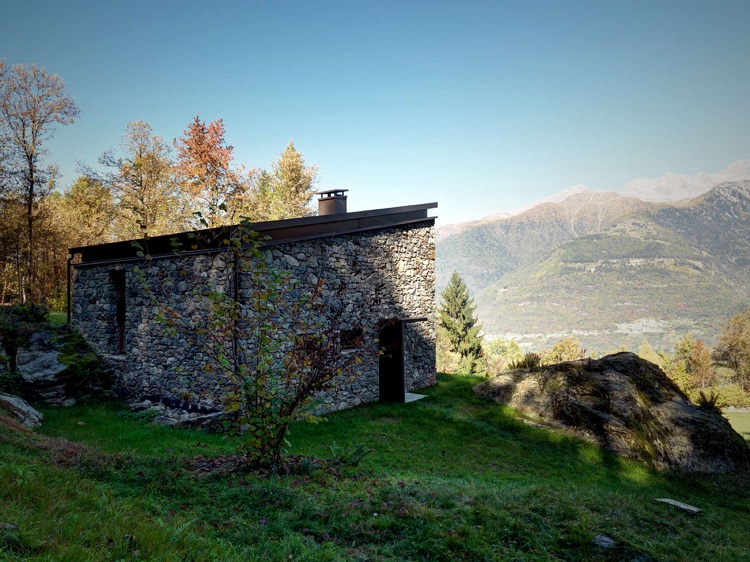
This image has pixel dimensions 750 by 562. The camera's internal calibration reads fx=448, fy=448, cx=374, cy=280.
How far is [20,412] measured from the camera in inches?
363

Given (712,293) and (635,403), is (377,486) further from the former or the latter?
(712,293)

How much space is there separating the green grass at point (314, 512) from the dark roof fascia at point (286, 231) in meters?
4.35

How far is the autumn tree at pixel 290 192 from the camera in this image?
3588 centimetres

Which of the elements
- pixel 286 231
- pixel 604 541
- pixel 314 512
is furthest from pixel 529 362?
pixel 314 512

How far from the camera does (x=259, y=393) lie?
5887 millimetres

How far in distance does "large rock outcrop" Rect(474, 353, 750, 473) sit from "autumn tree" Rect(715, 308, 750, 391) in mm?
56509

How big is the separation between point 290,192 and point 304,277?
89.5 ft

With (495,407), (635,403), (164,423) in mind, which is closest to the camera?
(164,423)

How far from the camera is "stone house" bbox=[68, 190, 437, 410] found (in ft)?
35.1

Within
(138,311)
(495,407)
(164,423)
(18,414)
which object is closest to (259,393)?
(164,423)

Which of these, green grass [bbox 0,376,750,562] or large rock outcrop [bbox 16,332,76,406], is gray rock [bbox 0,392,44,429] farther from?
large rock outcrop [bbox 16,332,76,406]

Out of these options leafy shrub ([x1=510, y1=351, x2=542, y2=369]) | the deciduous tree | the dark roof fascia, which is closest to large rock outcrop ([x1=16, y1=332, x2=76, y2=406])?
the dark roof fascia

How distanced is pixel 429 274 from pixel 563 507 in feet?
36.0

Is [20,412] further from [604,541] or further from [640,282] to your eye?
[640,282]
